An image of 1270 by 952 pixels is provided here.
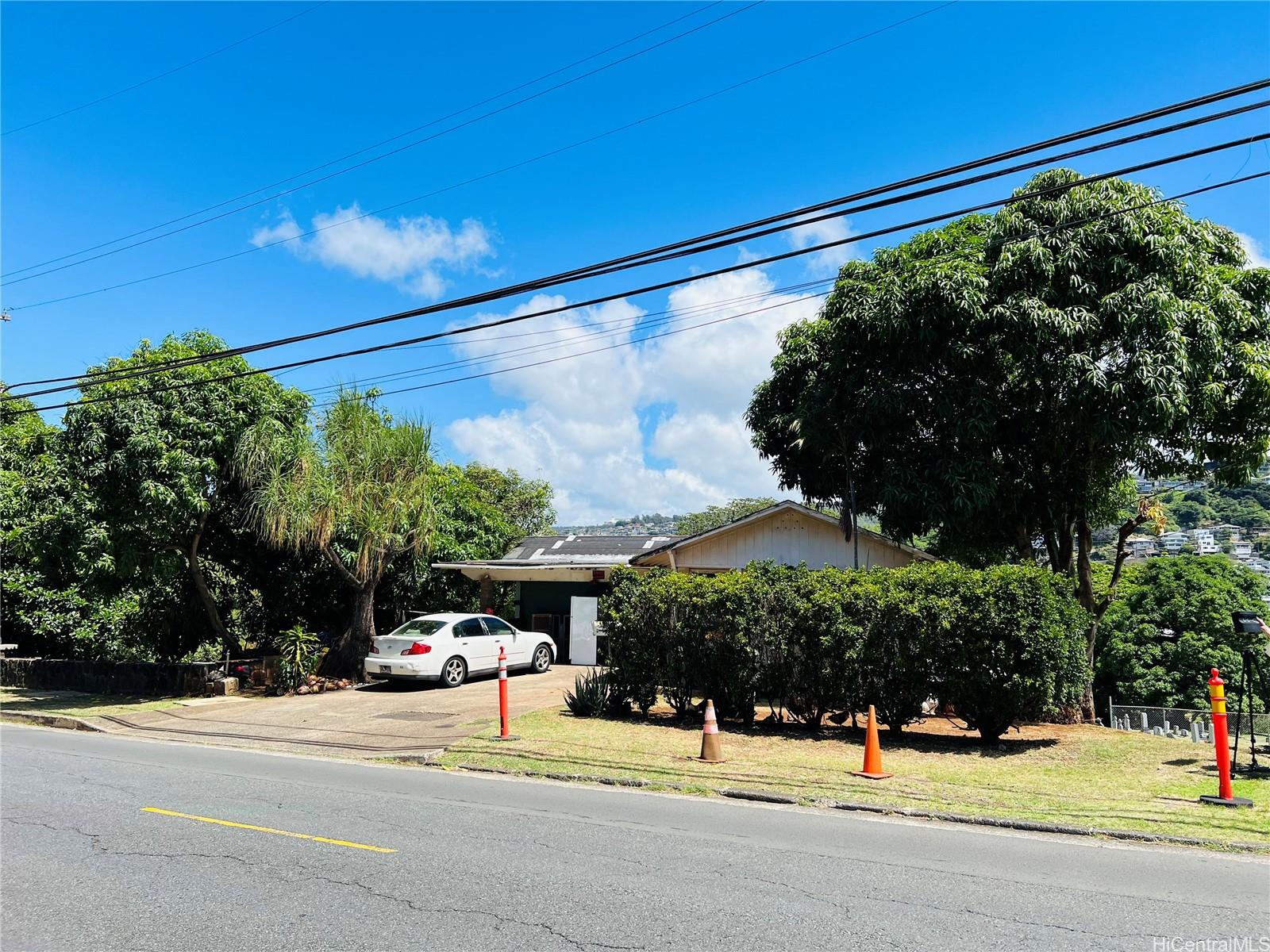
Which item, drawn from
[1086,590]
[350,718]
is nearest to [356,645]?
[350,718]

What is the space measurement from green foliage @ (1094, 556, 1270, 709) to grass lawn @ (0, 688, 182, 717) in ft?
61.5

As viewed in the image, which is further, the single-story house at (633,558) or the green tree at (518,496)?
the green tree at (518,496)

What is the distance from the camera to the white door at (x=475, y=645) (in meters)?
18.4

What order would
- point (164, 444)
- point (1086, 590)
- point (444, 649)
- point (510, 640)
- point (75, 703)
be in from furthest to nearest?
point (510, 640) < point (75, 703) < point (444, 649) < point (164, 444) < point (1086, 590)

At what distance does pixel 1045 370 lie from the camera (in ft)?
41.3

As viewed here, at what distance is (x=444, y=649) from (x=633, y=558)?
4.90m

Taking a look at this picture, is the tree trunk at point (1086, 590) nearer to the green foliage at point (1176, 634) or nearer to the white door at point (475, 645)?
the green foliage at point (1176, 634)

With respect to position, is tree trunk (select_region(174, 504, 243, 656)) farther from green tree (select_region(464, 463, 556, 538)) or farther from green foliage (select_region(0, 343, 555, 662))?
green tree (select_region(464, 463, 556, 538))

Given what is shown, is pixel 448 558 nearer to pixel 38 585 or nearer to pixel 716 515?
pixel 38 585

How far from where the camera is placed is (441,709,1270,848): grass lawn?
799cm

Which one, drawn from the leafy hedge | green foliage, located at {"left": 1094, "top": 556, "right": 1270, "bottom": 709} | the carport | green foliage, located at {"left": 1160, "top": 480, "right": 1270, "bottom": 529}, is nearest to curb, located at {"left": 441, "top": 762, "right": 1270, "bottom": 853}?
the leafy hedge

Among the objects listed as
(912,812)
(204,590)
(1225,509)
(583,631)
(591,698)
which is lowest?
(912,812)

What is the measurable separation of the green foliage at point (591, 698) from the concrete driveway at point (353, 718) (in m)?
1.04

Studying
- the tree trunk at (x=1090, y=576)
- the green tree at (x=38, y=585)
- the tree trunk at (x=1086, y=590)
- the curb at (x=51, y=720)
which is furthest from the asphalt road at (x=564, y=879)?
the green tree at (x=38, y=585)
